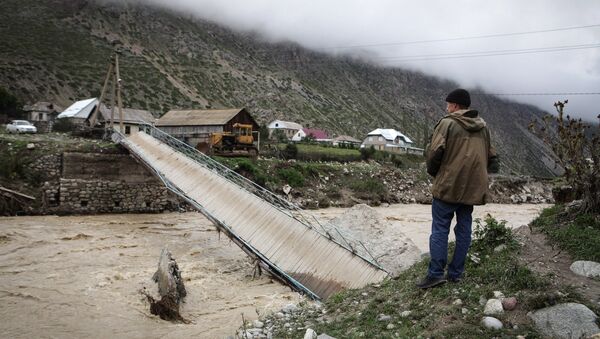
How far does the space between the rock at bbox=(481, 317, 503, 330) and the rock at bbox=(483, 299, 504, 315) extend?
14 cm

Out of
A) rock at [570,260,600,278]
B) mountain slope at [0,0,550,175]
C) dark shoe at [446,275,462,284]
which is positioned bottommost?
dark shoe at [446,275,462,284]

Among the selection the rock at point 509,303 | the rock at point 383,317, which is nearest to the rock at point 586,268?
the rock at point 509,303

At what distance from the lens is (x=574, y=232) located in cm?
521

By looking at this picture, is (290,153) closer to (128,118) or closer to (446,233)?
(128,118)

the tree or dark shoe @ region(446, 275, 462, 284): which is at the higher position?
the tree

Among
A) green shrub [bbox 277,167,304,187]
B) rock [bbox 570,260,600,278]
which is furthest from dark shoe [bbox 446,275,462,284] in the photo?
green shrub [bbox 277,167,304,187]

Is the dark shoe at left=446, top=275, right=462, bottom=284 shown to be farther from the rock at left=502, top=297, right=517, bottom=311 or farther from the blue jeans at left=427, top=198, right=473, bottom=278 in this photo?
the rock at left=502, top=297, right=517, bottom=311

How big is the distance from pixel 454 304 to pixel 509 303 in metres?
0.50

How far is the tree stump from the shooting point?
26.5ft

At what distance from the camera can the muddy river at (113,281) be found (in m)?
7.66

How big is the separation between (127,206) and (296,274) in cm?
1700

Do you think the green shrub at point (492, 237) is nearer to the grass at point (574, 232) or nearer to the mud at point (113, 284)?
the grass at point (574, 232)

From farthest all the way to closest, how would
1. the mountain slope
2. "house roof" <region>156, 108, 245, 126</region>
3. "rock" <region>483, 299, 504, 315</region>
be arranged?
the mountain slope → "house roof" <region>156, 108, 245, 126</region> → "rock" <region>483, 299, 504, 315</region>

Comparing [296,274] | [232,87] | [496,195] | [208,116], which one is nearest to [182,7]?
[232,87]
